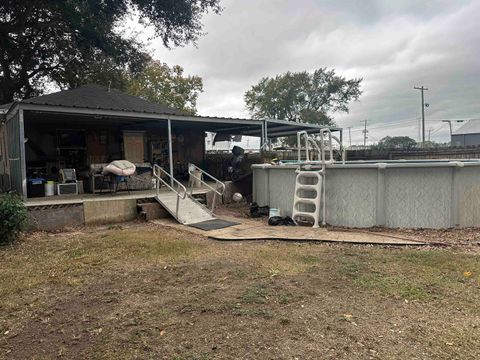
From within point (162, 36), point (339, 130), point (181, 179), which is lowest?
point (181, 179)

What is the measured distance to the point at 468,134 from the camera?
3988 cm

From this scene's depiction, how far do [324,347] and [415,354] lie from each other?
24.3 inches

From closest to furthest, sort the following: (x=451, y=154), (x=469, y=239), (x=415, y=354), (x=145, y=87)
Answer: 1. (x=415, y=354)
2. (x=469, y=239)
3. (x=451, y=154)
4. (x=145, y=87)

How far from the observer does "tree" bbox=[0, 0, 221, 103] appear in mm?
13586

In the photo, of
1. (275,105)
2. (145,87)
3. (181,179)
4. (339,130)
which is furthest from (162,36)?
(275,105)

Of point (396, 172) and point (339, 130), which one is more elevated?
point (339, 130)

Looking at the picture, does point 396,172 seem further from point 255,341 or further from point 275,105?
point 275,105

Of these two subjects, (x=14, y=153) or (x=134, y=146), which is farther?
(x=134, y=146)

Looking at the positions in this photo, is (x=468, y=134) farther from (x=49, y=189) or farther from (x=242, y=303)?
(x=242, y=303)

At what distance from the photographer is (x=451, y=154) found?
14148mm

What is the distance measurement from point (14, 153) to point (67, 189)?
5.27ft

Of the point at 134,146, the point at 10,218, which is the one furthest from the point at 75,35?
the point at 10,218

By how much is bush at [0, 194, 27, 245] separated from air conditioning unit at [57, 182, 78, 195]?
3.51 metres

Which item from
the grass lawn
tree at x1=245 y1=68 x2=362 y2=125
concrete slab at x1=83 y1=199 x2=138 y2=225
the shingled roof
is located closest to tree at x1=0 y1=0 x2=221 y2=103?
the shingled roof
